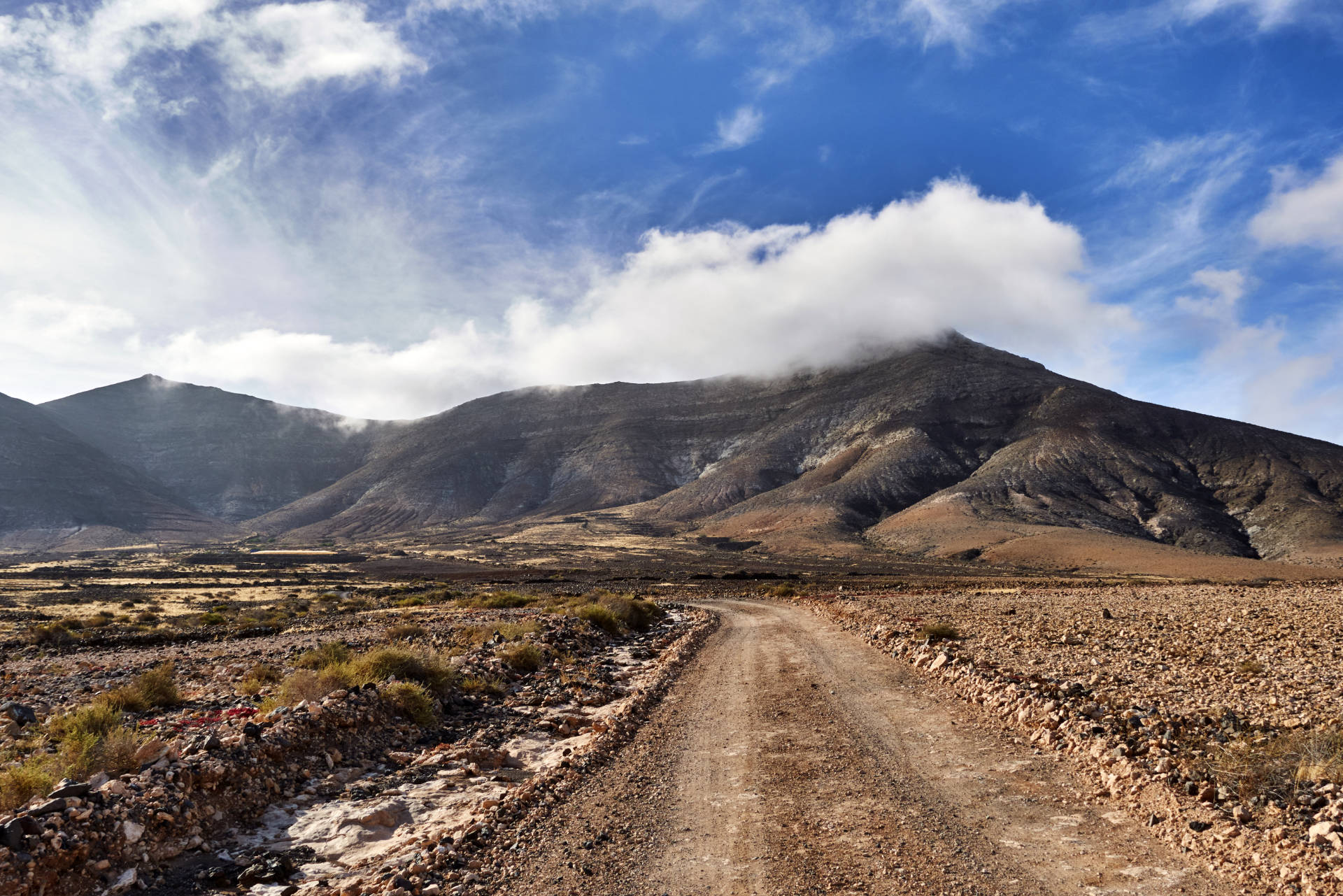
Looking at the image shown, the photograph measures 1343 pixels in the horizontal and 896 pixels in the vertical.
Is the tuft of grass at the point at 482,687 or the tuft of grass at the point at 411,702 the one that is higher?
the tuft of grass at the point at 411,702

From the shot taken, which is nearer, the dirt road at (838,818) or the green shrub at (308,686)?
the dirt road at (838,818)

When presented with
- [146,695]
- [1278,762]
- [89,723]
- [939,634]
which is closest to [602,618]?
[939,634]

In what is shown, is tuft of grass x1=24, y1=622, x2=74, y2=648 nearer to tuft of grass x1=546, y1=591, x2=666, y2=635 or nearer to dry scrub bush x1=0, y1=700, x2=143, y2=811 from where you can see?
tuft of grass x1=546, y1=591, x2=666, y2=635

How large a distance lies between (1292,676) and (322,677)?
1546 cm

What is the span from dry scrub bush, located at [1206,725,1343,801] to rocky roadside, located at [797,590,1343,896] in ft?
0.07

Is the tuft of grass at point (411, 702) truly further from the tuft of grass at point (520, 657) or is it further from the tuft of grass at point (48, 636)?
the tuft of grass at point (48, 636)

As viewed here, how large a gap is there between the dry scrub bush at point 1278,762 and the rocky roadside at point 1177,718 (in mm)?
22

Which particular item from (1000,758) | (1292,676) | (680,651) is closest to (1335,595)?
(1292,676)

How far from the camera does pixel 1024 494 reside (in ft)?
372

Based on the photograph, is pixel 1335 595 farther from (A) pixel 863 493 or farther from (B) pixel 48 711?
(A) pixel 863 493

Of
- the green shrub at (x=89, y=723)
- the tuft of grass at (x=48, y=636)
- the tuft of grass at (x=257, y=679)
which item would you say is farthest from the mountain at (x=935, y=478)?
the green shrub at (x=89, y=723)

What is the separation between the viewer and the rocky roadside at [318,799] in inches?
232

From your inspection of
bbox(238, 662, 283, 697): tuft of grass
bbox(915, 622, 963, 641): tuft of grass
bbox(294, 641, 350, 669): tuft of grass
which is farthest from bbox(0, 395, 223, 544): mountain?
bbox(915, 622, 963, 641): tuft of grass

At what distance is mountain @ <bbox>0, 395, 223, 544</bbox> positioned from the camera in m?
159
